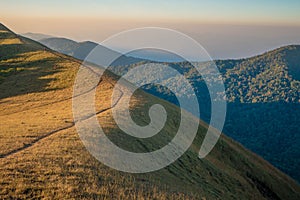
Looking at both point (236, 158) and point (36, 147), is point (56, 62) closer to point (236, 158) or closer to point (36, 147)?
point (236, 158)

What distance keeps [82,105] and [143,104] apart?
438 inches

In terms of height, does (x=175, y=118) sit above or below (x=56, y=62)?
below

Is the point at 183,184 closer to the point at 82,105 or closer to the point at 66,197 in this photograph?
the point at 66,197

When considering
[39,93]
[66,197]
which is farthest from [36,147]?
[39,93]

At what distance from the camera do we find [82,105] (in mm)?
47906

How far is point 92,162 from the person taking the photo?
2644 centimetres

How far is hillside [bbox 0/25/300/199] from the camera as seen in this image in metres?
21.7

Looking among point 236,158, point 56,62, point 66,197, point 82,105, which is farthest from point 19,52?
point 66,197

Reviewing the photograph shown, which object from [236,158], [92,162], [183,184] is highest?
[92,162]

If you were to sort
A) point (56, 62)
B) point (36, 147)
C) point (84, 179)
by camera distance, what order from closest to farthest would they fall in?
point (84, 179) → point (36, 147) → point (56, 62)

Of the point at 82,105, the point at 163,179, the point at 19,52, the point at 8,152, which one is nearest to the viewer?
the point at 8,152

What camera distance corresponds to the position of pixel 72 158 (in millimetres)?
26203

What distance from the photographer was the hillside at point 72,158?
21688mm

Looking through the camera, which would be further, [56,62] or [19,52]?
[19,52]
